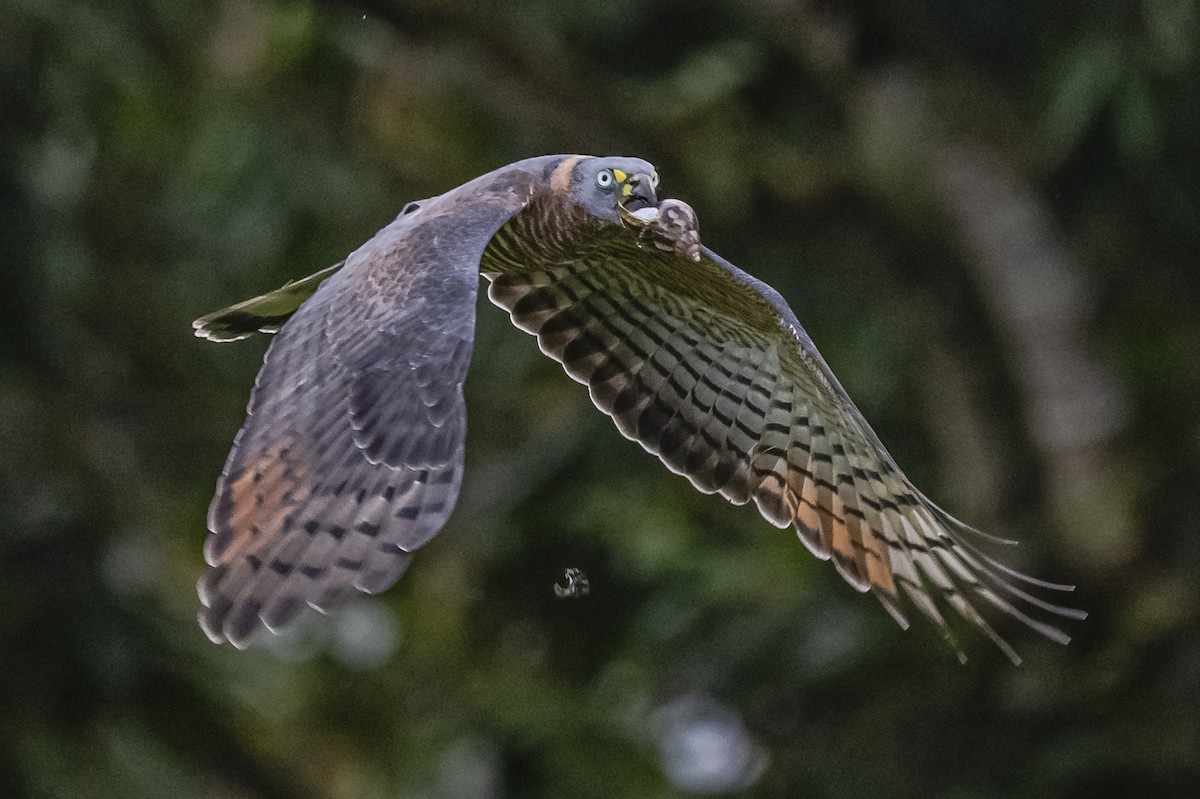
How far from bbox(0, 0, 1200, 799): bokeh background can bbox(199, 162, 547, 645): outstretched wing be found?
416cm

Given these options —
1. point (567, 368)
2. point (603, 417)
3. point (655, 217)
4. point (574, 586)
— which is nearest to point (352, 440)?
point (655, 217)

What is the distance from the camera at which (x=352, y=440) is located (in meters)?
4.58

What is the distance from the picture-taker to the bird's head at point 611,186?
538 cm

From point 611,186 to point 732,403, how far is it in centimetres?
101

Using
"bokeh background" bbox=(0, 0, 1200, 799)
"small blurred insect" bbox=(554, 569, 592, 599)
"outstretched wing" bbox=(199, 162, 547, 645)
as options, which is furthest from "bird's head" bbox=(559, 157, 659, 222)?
"bokeh background" bbox=(0, 0, 1200, 799)

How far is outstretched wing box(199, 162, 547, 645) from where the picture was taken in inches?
168

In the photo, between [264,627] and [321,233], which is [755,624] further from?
[264,627]

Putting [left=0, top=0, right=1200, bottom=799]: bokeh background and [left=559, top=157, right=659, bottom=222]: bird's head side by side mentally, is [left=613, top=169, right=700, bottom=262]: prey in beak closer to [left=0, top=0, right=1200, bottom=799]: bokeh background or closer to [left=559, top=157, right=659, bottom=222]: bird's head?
[left=559, top=157, right=659, bottom=222]: bird's head

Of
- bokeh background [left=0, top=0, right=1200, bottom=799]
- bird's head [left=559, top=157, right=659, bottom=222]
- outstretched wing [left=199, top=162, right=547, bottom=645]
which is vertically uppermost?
bird's head [left=559, top=157, right=659, bottom=222]

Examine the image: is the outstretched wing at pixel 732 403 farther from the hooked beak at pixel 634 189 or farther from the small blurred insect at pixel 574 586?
the small blurred insect at pixel 574 586

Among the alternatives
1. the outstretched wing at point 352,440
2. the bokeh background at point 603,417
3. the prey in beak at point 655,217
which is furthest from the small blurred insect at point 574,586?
the outstretched wing at point 352,440

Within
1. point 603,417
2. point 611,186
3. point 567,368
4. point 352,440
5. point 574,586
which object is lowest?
point 603,417

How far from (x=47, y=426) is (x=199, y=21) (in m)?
2.39

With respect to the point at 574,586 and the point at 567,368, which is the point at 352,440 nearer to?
the point at 567,368
